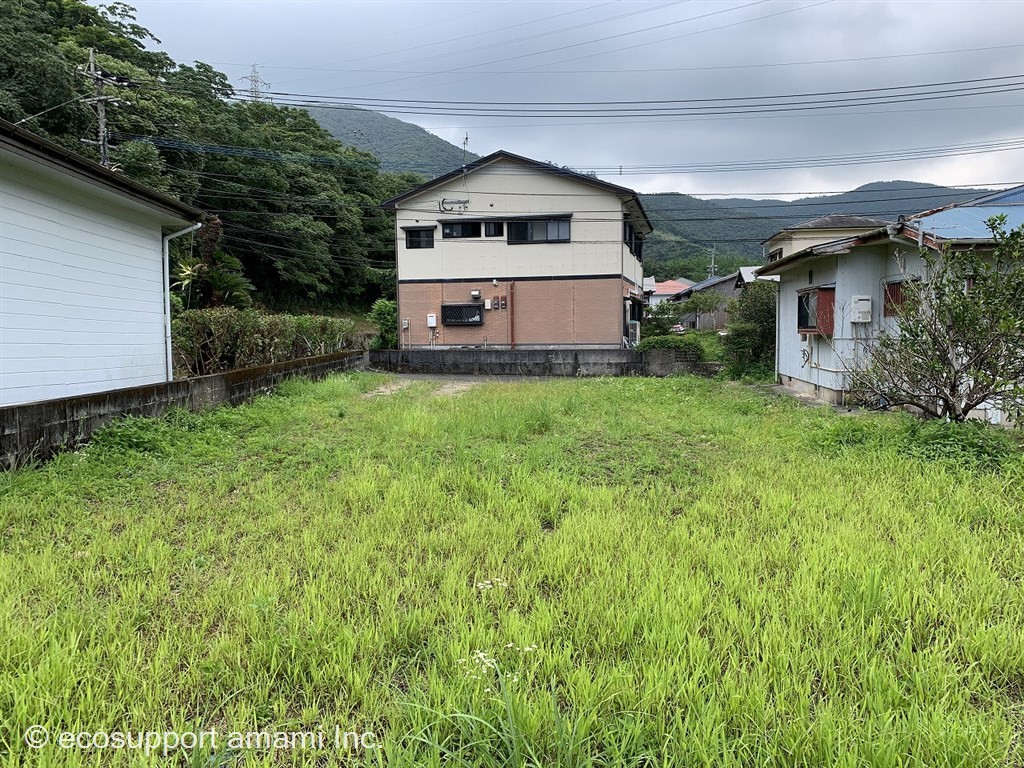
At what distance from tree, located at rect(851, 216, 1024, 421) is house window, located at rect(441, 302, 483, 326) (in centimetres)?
1481

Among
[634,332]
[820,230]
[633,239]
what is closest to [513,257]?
[633,239]

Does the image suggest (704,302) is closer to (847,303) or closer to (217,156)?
(847,303)

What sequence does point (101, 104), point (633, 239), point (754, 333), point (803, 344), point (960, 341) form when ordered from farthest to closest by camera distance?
point (633, 239), point (101, 104), point (754, 333), point (803, 344), point (960, 341)

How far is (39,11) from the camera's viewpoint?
20703 millimetres

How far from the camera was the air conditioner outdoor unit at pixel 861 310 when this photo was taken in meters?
9.11

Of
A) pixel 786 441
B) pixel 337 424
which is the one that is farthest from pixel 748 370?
pixel 337 424

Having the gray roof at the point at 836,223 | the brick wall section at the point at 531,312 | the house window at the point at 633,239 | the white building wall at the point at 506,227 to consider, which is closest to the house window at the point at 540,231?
the white building wall at the point at 506,227

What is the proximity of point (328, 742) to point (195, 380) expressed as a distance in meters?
7.02

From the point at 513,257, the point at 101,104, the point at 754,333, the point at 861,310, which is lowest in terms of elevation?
the point at 754,333

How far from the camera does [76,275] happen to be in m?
6.45

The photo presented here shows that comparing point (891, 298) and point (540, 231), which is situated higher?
point (540, 231)

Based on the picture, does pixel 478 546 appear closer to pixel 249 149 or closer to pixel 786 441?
pixel 786 441

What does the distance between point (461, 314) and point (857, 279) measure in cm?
1342

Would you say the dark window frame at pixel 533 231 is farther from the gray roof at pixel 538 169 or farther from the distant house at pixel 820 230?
the distant house at pixel 820 230
